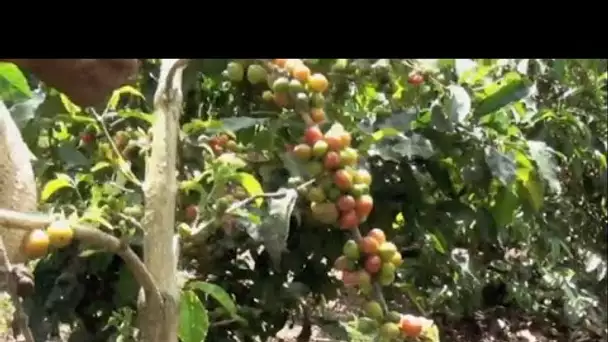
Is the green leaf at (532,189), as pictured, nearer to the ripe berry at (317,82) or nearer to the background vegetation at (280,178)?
the background vegetation at (280,178)

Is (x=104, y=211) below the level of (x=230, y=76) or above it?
below

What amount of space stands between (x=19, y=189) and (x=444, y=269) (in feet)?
3.03

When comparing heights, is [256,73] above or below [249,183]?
above

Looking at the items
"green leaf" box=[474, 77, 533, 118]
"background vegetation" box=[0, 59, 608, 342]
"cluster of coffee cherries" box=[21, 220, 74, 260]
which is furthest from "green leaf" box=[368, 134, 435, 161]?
"cluster of coffee cherries" box=[21, 220, 74, 260]

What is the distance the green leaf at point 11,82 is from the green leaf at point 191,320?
26cm

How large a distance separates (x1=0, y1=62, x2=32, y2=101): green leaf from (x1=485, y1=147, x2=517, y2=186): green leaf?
0.65 meters

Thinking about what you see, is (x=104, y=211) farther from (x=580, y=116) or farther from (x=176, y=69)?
(x=580, y=116)

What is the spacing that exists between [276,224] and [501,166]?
1.12 ft

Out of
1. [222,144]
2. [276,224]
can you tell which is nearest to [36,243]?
[276,224]

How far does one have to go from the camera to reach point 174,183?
862 millimetres

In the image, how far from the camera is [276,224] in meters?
0.99

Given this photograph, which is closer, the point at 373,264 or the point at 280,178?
the point at 373,264

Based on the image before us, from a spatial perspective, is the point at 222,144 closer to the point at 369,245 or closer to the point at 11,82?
the point at 369,245
